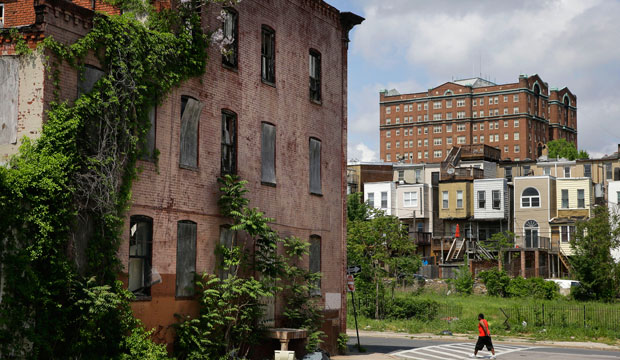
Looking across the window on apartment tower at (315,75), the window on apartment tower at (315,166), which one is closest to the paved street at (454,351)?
the window on apartment tower at (315,166)

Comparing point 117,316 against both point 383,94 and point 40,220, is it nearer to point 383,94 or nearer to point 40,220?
point 40,220

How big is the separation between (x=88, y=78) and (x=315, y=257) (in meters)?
12.1

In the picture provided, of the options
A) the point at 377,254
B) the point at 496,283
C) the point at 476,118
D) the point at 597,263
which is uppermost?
the point at 476,118

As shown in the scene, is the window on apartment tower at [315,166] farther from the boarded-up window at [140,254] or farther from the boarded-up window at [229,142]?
the boarded-up window at [140,254]

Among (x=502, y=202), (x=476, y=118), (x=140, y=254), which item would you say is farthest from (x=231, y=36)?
(x=476, y=118)

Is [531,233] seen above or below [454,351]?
above

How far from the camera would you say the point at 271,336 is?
23.0 metres

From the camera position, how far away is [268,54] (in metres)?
25.8

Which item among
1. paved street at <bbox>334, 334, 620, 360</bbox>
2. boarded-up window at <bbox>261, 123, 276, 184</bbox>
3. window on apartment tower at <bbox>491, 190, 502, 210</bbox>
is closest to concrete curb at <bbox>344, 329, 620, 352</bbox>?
paved street at <bbox>334, 334, 620, 360</bbox>

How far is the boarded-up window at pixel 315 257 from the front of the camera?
89.9 ft

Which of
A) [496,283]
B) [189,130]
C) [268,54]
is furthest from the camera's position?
[496,283]

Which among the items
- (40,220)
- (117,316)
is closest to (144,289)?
(117,316)

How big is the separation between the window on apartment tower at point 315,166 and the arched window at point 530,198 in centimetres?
5741

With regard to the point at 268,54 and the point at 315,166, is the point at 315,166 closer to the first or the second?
the point at 315,166
